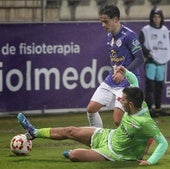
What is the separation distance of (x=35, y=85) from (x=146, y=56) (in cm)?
237

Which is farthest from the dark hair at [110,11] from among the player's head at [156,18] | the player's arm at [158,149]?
the player's head at [156,18]

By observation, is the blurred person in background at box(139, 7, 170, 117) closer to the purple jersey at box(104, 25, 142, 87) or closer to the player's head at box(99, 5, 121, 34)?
the purple jersey at box(104, 25, 142, 87)

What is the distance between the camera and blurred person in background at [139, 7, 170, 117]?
1867cm

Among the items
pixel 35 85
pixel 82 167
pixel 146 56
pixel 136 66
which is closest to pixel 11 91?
pixel 35 85

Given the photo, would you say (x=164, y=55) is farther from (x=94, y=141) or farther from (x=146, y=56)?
(x=94, y=141)

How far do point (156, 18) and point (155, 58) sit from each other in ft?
2.82

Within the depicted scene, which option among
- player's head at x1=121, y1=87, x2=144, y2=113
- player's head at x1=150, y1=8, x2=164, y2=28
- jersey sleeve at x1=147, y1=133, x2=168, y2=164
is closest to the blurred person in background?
player's head at x1=150, y1=8, x2=164, y2=28

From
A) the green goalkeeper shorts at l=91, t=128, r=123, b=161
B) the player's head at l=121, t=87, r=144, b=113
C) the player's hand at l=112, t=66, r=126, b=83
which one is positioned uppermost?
the player's hand at l=112, t=66, r=126, b=83

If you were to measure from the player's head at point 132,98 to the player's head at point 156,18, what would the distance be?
23.8ft

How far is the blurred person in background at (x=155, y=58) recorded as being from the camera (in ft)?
61.3

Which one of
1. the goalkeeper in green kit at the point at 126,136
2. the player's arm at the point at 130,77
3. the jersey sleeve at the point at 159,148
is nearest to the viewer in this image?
the jersey sleeve at the point at 159,148

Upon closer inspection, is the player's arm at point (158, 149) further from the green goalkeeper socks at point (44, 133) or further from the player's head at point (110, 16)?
the player's head at point (110, 16)

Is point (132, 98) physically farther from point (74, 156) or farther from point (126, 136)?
point (74, 156)

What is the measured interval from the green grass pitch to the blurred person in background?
1.87 feet
